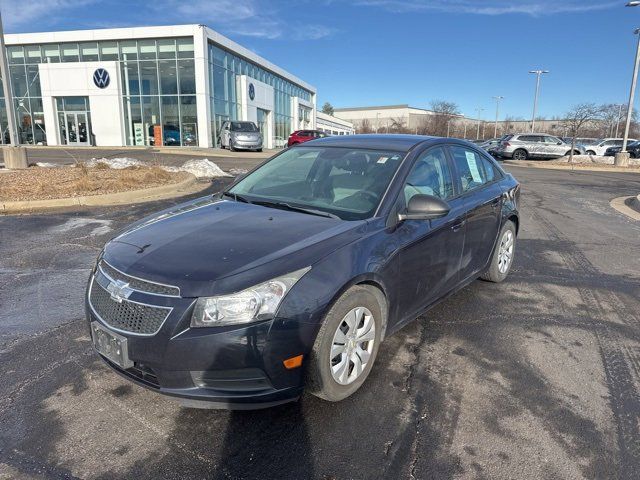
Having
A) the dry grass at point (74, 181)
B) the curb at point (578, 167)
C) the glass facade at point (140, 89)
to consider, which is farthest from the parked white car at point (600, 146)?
the dry grass at point (74, 181)

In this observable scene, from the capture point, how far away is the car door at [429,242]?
3264 mm

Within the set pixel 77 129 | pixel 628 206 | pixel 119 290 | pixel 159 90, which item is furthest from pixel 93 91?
pixel 119 290

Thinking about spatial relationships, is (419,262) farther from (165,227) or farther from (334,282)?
(165,227)

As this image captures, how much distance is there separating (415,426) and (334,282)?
0.96 meters

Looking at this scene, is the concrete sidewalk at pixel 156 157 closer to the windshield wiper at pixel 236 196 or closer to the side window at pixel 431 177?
the windshield wiper at pixel 236 196

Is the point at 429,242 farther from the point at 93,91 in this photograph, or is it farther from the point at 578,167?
the point at 93,91

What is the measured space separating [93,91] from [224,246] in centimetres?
3473

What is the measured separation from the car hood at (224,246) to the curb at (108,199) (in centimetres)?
692

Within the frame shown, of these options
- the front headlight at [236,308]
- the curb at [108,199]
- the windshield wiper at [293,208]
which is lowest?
the curb at [108,199]

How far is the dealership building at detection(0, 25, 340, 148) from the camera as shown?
104 feet

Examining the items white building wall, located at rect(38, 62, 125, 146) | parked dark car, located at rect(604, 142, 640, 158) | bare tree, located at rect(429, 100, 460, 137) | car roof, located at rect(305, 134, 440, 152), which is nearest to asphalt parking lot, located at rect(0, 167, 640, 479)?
car roof, located at rect(305, 134, 440, 152)

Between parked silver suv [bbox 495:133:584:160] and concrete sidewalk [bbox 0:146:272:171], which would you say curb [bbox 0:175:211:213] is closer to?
concrete sidewalk [bbox 0:146:272:171]

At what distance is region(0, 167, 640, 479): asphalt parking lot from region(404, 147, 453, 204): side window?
1.17 meters

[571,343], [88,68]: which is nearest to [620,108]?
[88,68]
